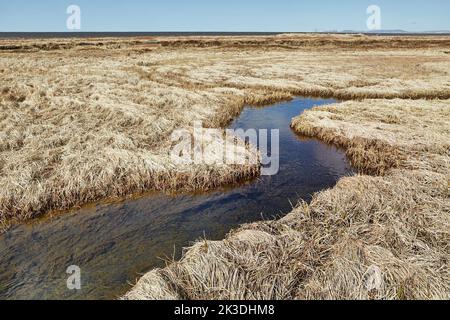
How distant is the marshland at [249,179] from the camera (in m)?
6.81

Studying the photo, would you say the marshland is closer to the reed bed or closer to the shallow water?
the reed bed

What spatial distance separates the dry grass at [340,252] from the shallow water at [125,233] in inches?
46.3

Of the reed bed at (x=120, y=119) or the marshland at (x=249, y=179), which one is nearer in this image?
the marshland at (x=249, y=179)

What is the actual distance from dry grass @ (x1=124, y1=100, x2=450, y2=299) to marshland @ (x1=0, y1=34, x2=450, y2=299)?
0.03 m

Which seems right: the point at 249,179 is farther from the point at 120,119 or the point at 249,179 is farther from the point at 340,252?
the point at 120,119

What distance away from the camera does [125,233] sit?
32.0 ft

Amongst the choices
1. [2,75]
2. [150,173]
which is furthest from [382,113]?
[2,75]

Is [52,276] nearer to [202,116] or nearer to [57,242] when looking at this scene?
[57,242]

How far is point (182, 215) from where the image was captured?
1074cm

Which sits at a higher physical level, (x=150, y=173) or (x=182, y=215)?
(x=150, y=173)

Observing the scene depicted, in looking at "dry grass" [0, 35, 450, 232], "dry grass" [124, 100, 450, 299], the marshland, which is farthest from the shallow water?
"dry grass" [124, 100, 450, 299]

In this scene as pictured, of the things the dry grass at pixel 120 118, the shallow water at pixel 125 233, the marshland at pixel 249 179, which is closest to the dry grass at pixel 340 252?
the marshland at pixel 249 179

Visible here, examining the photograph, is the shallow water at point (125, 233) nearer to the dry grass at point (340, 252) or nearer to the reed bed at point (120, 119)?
the reed bed at point (120, 119)
